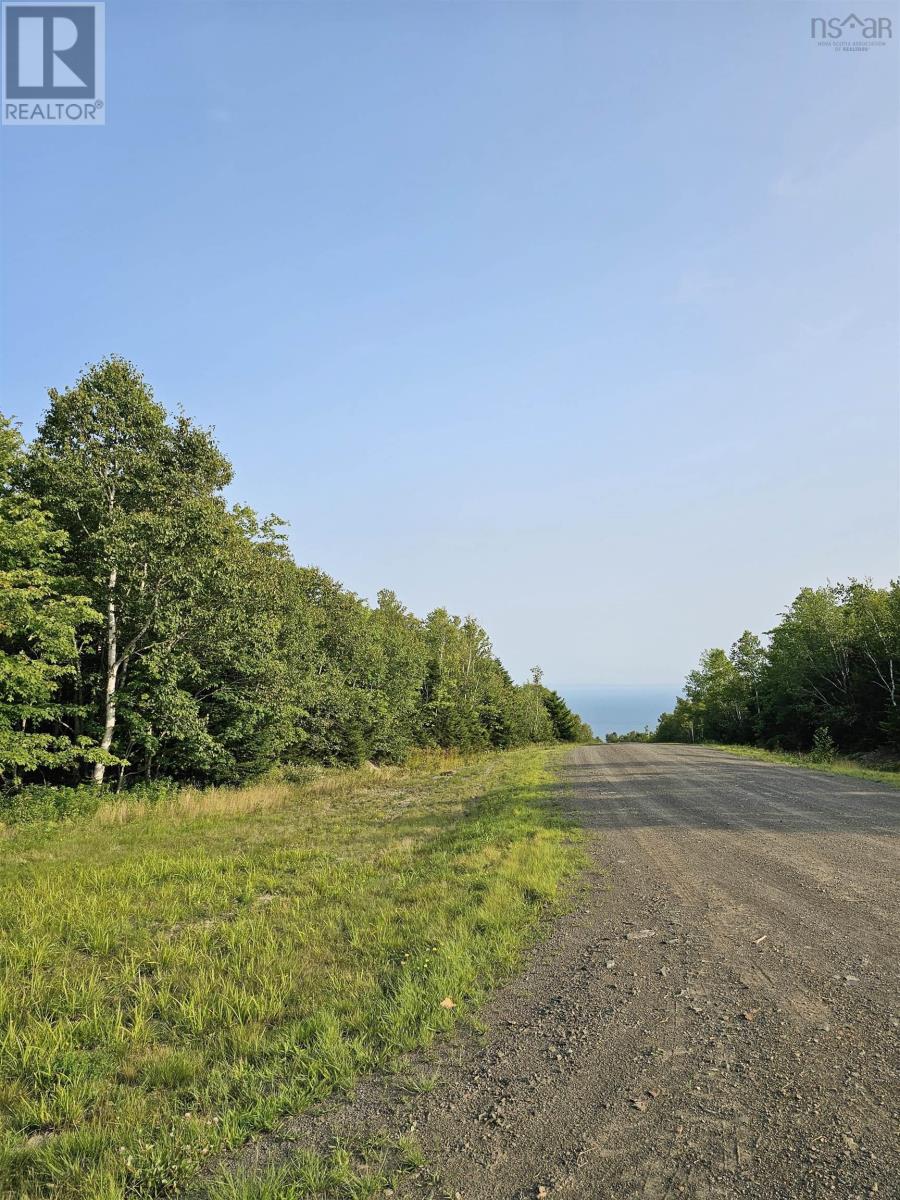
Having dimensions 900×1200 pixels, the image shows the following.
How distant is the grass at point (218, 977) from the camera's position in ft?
11.5

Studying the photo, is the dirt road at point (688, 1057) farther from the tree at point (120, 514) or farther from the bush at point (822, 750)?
the bush at point (822, 750)

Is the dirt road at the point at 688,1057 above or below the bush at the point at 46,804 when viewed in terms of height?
above

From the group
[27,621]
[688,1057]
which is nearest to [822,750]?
[688,1057]

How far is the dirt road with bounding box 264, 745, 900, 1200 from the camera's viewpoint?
304 centimetres

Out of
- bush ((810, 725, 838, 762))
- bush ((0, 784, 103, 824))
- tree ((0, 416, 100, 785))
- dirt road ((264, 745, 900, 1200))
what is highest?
tree ((0, 416, 100, 785))

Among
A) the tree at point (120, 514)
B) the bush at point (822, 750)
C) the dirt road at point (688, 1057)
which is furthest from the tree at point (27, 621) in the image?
the bush at point (822, 750)

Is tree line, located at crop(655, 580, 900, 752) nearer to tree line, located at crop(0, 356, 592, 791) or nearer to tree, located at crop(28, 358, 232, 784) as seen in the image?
tree line, located at crop(0, 356, 592, 791)

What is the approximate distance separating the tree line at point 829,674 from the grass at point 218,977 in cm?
3143

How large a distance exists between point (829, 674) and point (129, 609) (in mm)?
49803

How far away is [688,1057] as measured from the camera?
4055 mm

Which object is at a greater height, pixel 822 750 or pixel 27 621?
pixel 27 621

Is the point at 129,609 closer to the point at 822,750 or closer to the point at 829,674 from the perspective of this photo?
the point at 822,750

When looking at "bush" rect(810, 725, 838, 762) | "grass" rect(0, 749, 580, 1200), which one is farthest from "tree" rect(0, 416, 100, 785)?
"bush" rect(810, 725, 838, 762)

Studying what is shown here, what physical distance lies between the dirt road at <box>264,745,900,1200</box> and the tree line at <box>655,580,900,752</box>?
1204 inches
